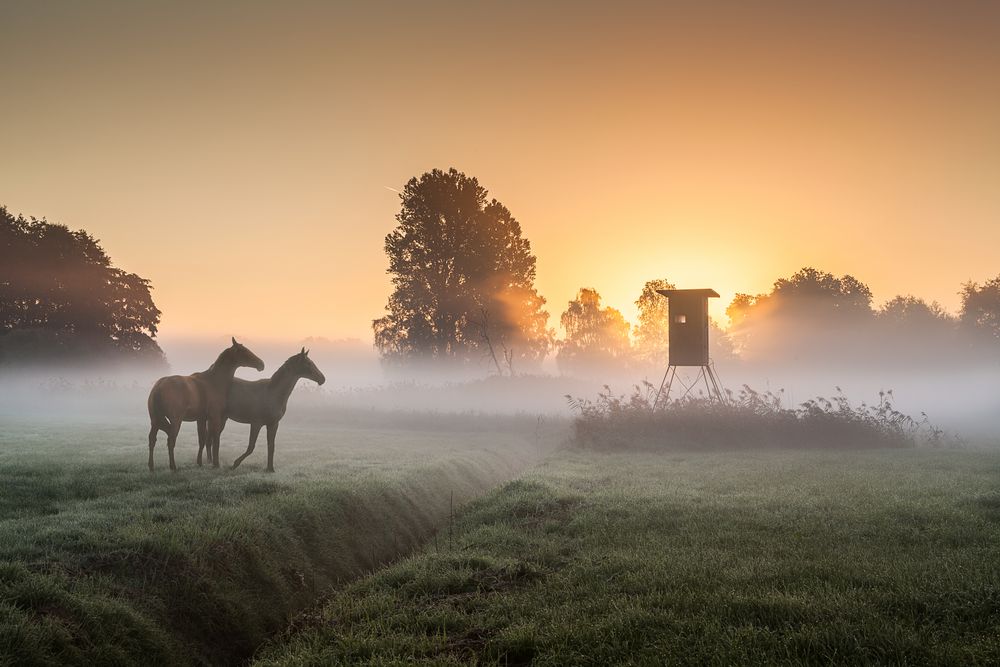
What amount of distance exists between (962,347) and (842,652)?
76.7 metres

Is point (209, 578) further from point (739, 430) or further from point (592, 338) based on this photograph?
point (592, 338)

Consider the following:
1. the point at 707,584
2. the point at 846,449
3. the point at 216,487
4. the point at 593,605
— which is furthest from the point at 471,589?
the point at 846,449

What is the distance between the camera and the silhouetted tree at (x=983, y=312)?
6688cm

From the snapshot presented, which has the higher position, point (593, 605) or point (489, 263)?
point (489, 263)

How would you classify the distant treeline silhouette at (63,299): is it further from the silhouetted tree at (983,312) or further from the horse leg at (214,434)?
the silhouetted tree at (983,312)

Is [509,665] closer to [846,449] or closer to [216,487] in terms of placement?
[216,487]

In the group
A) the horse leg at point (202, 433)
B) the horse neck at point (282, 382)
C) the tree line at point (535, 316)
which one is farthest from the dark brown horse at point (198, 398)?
the tree line at point (535, 316)

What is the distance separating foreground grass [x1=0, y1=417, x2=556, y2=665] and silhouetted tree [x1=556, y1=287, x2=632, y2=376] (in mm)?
68866

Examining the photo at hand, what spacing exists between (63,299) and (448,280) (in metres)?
30.8

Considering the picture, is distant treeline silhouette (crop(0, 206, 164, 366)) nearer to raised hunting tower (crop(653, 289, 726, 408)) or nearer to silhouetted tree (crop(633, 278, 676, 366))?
raised hunting tower (crop(653, 289, 726, 408))

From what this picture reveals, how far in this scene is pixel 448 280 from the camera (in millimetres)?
58281

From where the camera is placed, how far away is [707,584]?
8125mm

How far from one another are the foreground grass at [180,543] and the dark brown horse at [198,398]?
3.38 ft

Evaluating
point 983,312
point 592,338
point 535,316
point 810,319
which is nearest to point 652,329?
point 592,338
